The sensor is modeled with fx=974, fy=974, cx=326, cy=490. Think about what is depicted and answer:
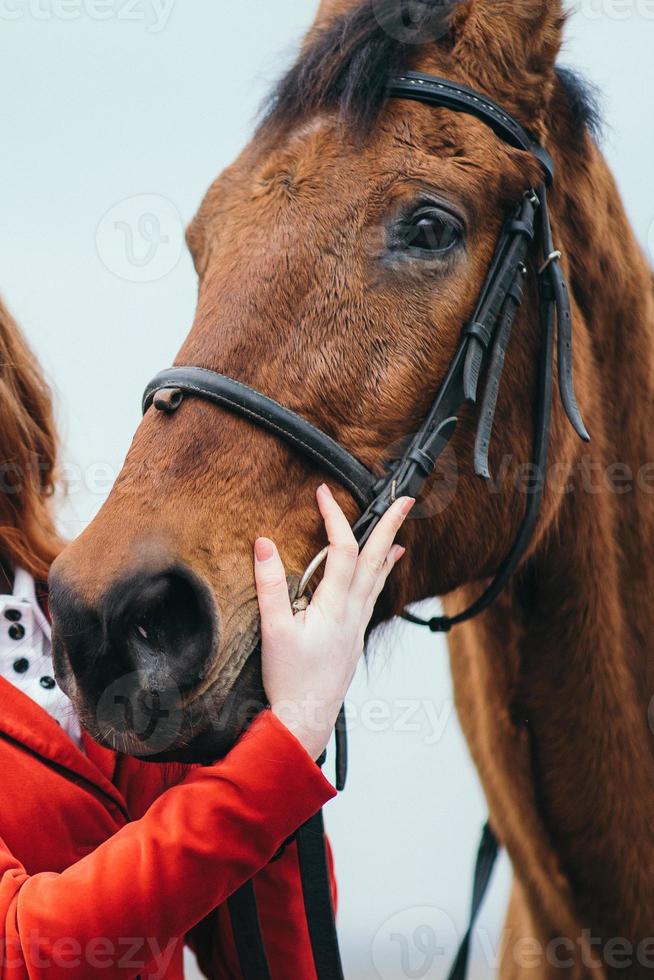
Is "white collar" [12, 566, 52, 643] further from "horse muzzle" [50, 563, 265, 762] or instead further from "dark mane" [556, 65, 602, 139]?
"dark mane" [556, 65, 602, 139]

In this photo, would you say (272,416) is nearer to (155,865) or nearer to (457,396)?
(457,396)

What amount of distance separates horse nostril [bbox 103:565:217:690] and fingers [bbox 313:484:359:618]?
168 mm

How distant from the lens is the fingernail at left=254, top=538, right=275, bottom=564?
1.37 metres

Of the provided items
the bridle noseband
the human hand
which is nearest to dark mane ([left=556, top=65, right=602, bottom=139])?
the bridle noseband

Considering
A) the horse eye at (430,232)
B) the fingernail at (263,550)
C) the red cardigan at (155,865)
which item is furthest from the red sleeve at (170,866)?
the horse eye at (430,232)

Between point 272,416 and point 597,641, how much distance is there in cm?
90

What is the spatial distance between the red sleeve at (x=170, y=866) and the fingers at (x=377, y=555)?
24 centimetres

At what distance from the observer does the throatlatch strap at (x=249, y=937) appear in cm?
160

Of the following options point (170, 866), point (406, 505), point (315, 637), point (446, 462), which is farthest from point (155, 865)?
point (446, 462)

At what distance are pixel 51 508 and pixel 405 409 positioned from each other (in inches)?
31.0

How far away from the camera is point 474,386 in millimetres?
1609

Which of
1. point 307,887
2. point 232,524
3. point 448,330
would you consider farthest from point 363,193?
point 307,887

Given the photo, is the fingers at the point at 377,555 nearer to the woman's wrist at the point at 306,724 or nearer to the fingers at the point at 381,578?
the fingers at the point at 381,578

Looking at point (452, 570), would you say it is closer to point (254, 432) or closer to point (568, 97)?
point (254, 432)
